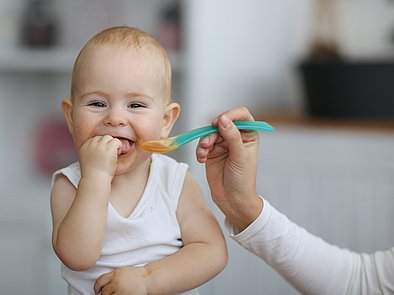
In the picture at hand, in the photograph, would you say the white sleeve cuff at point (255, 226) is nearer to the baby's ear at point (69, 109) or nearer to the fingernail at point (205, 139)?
the fingernail at point (205, 139)

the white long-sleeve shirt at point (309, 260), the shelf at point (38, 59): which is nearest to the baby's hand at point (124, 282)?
the white long-sleeve shirt at point (309, 260)

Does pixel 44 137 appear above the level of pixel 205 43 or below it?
below

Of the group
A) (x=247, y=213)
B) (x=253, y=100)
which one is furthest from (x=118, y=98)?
(x=253, y=100)

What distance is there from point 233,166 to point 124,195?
0.15 metres

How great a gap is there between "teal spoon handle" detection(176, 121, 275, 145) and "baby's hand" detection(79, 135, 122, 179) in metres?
0.08

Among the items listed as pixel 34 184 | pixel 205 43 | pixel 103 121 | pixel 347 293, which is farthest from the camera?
pixel 34 184

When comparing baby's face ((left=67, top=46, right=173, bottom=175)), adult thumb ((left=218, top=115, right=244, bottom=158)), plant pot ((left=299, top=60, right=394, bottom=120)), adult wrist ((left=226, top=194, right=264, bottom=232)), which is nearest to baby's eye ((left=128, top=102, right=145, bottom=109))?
baby's face ((left=67, top=46, right=173, bottom=175))

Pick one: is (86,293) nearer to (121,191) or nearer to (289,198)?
(121,191)

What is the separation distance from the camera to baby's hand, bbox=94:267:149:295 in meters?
0.80

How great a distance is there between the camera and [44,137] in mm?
2625

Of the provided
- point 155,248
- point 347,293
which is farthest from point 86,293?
point 347,293

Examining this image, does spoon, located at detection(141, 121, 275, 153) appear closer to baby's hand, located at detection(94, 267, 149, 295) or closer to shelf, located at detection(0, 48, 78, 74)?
baby's hand, located at detection(94, 267, 149, 295)

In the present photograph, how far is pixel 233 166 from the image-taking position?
922 mm

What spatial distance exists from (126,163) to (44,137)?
1.85 m
